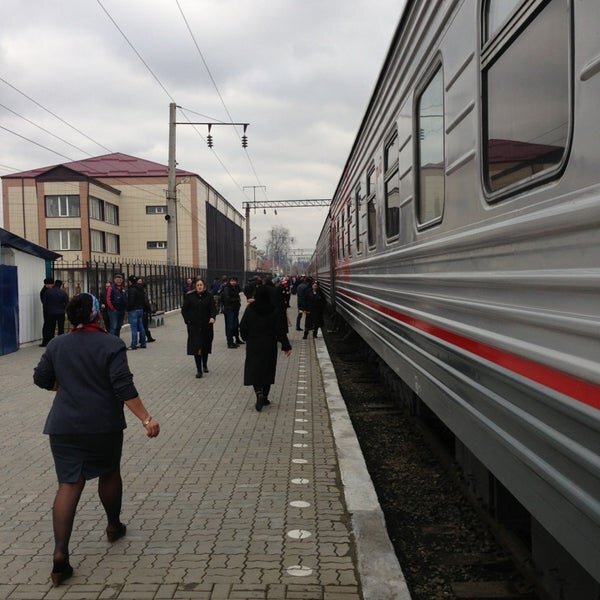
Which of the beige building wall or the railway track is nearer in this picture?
the railway track

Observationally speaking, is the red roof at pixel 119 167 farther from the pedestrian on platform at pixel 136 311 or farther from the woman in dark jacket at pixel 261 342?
the woman in dark jacket at pixel 261 342

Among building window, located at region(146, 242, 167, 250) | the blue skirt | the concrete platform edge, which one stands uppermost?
building window, located at region(146, 242, 167, 250)

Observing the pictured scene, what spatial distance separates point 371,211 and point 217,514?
12.8 feet

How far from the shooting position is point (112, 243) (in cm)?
5144

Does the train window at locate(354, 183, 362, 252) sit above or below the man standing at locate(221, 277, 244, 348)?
above

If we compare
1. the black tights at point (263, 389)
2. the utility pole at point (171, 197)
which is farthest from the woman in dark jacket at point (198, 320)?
the utility pole at point (171, 197)

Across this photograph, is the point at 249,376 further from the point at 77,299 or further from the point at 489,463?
the point at 489,463

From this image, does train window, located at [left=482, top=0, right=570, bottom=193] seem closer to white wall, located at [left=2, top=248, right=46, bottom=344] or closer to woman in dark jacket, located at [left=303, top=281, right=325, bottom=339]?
white wall, located at [left=2, top=248, right=46, bottom=344]

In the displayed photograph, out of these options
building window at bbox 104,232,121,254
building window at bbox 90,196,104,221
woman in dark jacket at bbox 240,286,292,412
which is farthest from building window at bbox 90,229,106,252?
woman in dark jacket at bbox 240,286,292,412

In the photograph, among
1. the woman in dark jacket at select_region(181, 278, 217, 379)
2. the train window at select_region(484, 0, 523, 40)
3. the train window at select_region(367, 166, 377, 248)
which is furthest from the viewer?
the woman in dark jacket at select_region(181, 278, 217, 379)

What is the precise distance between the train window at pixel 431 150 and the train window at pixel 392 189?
845 mm

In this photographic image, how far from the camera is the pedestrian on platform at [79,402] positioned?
10.9 ft

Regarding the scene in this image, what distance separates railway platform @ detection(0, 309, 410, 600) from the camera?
3.22 meters

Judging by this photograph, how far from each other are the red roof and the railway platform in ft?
155
